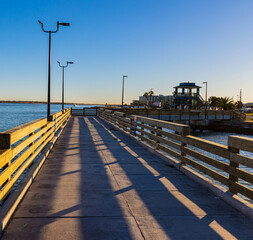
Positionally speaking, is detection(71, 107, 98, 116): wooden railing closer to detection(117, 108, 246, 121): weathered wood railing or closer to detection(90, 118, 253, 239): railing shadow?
detection(117, 108, 246, 121): weathered wood railing

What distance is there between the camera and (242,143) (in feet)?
15.3

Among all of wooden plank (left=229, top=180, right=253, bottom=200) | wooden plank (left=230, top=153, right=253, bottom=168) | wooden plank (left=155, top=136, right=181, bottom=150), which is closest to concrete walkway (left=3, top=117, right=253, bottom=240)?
wooden plank (left=229, top=180, right=253, bottom=200)

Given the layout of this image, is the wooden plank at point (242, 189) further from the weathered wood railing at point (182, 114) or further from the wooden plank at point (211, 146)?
the weathered wood railing at point (182, 114)

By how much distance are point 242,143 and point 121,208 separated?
2372mm

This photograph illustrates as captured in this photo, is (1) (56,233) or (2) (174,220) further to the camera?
(2) (174,220)

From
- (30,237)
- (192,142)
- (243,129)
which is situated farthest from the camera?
(243,129)

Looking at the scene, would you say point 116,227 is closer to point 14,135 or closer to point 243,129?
point 14,135

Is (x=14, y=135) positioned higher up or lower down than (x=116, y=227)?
higher up

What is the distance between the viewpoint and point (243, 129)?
51.6 metres

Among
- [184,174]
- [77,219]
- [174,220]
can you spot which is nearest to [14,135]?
[77,219]

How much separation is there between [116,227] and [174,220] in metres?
0.94

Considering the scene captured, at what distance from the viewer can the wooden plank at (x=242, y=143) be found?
448 cm

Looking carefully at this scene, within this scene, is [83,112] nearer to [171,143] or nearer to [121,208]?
[171,143]

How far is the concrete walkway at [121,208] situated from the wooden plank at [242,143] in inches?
43.2
